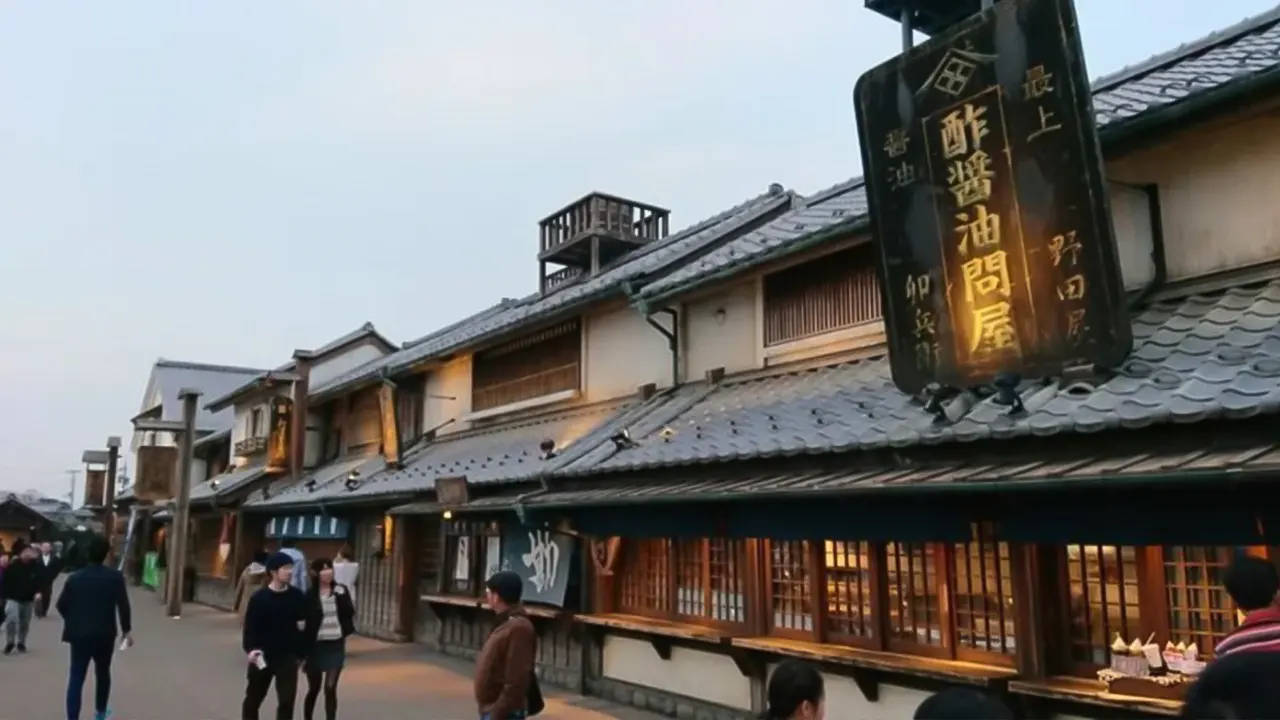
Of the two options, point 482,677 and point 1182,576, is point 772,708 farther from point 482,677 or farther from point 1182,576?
point 1182,576

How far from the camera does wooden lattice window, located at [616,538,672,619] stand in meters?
11.9

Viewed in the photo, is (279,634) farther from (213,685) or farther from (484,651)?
(213,685)

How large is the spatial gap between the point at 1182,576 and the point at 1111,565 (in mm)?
500

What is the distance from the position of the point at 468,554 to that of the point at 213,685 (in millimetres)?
4417

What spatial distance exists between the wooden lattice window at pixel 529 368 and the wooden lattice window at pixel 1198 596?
10382 mm

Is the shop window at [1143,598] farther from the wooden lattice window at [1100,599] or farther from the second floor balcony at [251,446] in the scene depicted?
the second floor balcony at [251,446]

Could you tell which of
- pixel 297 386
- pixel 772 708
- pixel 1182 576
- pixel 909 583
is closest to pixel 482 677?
pixel 772 708

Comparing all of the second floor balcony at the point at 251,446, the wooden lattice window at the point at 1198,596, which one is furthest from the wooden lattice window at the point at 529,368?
the second floor balcony at the point at 251,446

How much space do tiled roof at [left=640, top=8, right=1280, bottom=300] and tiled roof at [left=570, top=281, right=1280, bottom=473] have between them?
1.51 metres

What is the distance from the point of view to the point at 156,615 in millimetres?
25812

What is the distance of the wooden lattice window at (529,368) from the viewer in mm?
16406

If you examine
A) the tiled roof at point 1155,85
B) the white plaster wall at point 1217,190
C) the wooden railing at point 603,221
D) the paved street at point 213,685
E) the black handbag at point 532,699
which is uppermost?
the wooden railing at point 603,221

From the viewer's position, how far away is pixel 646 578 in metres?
12.2

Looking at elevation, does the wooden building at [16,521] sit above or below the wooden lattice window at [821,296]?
below
